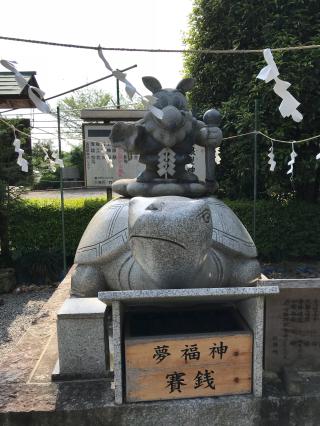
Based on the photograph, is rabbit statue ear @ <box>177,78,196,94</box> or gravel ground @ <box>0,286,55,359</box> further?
gravel ground @ <box>0,286,55,359</box>

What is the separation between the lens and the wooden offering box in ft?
6.08

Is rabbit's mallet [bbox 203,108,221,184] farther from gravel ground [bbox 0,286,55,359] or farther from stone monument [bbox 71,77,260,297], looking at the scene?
gravel ground [bbox 0,286,55,359]

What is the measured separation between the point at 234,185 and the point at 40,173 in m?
3.31

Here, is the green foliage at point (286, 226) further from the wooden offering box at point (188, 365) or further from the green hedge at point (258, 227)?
the wooden offering box at point (188, 365)

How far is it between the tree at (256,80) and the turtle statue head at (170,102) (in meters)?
1.88

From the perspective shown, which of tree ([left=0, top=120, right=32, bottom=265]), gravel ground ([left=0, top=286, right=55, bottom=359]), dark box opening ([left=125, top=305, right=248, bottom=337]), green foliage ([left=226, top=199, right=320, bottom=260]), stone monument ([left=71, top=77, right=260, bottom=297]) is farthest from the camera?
green foliage ([left=226, top=199, right=320, bottom=260])

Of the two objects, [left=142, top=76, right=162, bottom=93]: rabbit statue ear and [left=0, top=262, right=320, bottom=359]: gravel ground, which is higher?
[left=142, top=76, right=162, bottom=93]: rabbit statue ear

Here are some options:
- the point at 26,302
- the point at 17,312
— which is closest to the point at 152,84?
the point at 17,312

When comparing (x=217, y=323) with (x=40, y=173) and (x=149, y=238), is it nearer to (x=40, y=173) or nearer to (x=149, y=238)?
(x=149, y=238)

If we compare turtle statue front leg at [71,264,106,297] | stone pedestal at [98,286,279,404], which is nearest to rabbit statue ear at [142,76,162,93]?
turtle statue front leg at [71,264,106,297]

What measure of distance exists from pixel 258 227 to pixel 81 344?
179 inches

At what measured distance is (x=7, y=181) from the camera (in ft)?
19.8

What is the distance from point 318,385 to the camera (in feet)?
6.57

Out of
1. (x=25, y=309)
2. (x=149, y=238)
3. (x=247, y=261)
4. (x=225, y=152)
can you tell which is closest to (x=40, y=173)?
(x=25, y=309)
